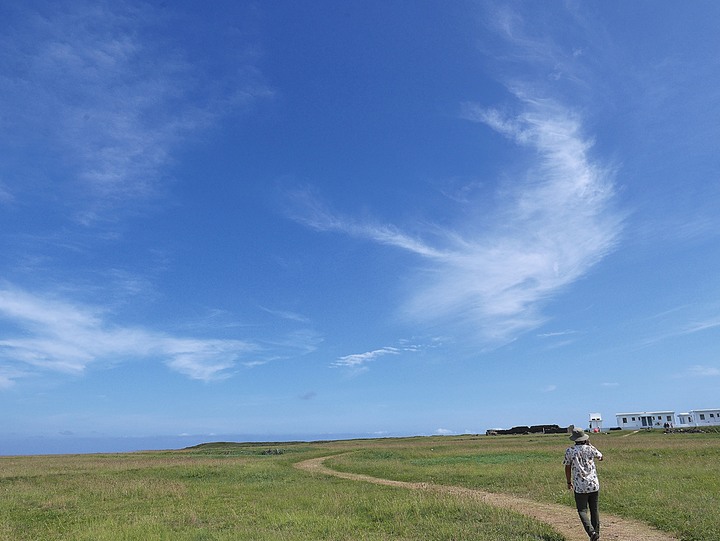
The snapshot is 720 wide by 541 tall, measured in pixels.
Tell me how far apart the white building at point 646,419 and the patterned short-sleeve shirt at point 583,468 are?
121m

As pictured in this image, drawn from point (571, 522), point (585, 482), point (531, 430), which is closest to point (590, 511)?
point (585, 482)

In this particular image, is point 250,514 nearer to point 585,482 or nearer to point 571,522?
point 571,522

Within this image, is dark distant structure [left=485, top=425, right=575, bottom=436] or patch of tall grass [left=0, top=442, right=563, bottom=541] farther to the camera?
dark distant structure [left=485, top=425, right=575, bottom=436]

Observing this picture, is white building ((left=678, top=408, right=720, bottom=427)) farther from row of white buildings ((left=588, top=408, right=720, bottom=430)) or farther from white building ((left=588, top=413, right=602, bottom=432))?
white building ((left=588, top=413, right=602, bottom=432))

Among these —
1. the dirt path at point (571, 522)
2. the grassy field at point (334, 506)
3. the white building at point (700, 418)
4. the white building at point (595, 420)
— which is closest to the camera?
the dirt path at point (571, 522)

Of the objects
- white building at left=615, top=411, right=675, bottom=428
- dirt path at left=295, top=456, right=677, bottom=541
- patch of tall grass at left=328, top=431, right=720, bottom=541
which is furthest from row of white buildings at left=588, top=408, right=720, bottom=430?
dirt path at left=295, top=456, right=677, bottom=541

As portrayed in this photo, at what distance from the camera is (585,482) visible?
41.8 ft

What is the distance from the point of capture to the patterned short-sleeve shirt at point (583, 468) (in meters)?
12.7

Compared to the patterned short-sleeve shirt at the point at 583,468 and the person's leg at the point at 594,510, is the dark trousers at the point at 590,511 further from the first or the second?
the patterned short-sleeve shirt at the point at 583,468

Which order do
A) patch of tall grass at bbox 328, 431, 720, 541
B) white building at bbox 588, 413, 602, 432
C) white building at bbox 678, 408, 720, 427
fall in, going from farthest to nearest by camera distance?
white building at bbox 588, 413, 602, 432, white building at bbox 678, 408, 720, 427, patch of tall grass at bbox 328, 431, 720, 541

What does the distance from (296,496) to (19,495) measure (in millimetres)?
15249

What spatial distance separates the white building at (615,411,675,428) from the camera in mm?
115062

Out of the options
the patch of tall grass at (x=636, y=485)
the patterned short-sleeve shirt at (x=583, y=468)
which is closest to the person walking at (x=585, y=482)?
the patterned short-sleeve shirt at (x=583, y=468)

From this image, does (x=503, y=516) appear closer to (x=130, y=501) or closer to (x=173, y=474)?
(x=130, y=501)
